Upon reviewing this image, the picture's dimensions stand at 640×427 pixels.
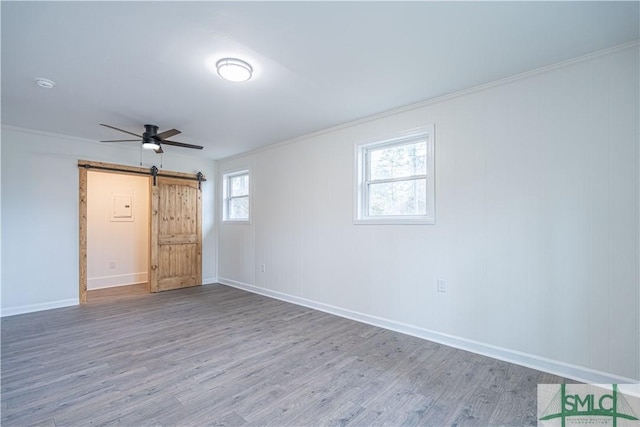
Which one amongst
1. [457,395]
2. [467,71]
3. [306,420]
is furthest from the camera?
[467,71]

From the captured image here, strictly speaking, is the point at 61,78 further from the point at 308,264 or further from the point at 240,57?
the point at 308,264

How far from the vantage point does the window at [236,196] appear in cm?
590

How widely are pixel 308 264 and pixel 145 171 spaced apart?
11.0 ft

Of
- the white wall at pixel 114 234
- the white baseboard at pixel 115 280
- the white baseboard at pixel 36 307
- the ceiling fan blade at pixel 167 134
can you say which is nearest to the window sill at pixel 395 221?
the ceiling fan blade at pixel 167 134

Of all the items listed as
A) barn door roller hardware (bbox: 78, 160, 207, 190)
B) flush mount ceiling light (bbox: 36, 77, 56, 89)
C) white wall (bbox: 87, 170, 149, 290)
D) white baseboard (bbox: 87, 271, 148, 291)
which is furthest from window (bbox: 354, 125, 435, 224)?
white baseboard (bbox: 87, 271, 148, 291)

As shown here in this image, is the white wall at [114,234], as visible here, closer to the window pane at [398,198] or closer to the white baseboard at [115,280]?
the white baseboard at [115,280]

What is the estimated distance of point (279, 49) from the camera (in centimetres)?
232

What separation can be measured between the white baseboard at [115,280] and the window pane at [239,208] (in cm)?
234

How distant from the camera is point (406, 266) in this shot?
3.47m

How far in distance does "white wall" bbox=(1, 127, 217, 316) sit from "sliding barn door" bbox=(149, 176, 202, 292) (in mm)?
1077

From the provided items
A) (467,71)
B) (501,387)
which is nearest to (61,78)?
(467,71)

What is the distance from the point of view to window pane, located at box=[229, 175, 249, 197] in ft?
19.4

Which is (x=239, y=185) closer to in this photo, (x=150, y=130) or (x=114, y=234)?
(x=150, y=130)

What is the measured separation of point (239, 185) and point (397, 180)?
351 centimetres
